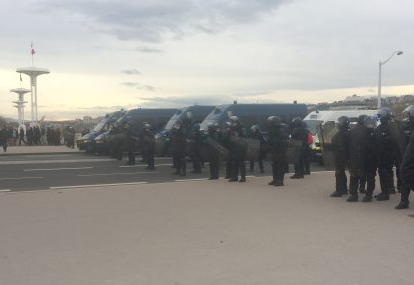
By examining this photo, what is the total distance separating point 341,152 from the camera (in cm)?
1068

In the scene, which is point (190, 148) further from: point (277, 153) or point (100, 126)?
point (100, 126)

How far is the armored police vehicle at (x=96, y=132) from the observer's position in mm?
26970

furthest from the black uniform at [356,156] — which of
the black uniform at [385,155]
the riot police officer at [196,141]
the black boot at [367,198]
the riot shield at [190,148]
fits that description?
the riot shield at [190,148]

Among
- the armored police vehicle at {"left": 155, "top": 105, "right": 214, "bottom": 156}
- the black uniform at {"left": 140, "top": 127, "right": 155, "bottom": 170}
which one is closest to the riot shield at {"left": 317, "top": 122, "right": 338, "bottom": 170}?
the black uniform at {"left": 140, "top": 127, "right": 155, "bottom": 170}

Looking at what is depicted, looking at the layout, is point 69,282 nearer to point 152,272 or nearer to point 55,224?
point 152,272

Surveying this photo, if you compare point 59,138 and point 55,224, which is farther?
point 59,138

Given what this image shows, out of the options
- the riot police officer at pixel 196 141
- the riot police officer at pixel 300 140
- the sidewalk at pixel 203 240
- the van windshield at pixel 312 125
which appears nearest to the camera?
the sidewalk at pixel 203 240

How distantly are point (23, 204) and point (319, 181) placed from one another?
7.35 metres

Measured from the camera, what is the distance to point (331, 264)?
18.9 feet

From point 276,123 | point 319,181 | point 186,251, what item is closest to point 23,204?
point 186,251

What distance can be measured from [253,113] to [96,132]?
962cm

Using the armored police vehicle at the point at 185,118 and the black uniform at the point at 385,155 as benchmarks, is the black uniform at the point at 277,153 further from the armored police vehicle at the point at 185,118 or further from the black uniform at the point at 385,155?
the armored police vehicle at the point at 185,118

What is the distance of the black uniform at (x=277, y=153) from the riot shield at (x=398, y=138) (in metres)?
3.41

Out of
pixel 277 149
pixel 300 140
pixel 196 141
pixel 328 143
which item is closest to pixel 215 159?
pixel 196 141
